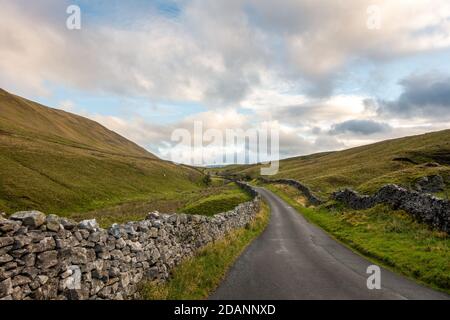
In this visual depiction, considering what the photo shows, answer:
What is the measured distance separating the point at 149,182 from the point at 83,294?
84361mm

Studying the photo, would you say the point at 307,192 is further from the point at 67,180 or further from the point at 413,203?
the point at 67,180

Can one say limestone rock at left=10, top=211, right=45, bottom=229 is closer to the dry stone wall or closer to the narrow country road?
the narrow country road

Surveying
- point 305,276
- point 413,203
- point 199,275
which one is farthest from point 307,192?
point 199,275

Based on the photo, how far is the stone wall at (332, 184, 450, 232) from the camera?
22125 millimetres

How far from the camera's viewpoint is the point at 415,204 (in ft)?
86.2

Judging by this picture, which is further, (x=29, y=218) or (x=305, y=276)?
(x=305, y=276)

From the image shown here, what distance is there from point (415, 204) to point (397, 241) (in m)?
6.44

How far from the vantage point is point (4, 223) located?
25.6 feet

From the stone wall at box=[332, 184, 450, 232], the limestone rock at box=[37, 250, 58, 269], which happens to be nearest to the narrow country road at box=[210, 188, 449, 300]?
the limestone rock at box=[37, 250, 58, 269]

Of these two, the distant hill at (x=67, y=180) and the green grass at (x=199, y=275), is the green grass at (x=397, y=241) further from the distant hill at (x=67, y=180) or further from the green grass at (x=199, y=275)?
the distant hill at (x=67, y=180)

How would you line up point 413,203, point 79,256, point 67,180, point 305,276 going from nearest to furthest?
point 79,256 → point 305,276 → point 413,203 → point 67,180

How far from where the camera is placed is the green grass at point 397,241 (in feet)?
50.1

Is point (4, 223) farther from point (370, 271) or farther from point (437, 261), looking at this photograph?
point (437, 261)
